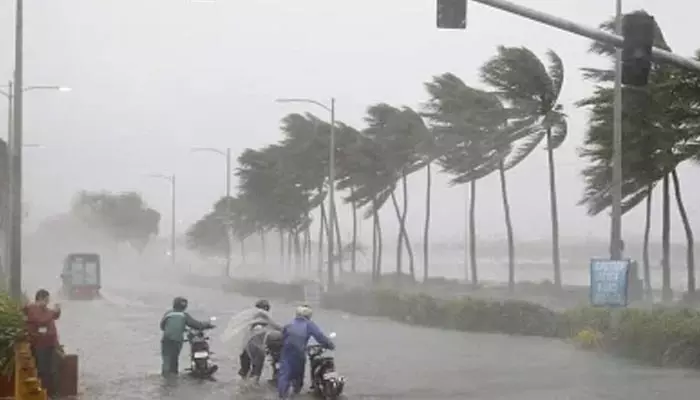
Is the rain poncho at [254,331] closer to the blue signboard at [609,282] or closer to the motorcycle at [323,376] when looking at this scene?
the motorcycle at [323,376]

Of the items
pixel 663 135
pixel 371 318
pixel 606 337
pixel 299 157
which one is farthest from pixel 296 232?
pixel 606 337

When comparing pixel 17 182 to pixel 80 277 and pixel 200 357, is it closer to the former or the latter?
pixel 200 357

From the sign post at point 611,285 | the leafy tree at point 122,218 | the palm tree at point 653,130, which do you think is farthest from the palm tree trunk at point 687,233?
the leafy tree at point 122,218

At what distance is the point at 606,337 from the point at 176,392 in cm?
1059

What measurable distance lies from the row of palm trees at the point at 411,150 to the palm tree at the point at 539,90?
4 cm

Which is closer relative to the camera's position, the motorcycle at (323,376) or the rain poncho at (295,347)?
the rain poncho at (295,347)

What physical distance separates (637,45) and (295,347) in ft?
20.7

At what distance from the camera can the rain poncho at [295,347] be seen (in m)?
17.0

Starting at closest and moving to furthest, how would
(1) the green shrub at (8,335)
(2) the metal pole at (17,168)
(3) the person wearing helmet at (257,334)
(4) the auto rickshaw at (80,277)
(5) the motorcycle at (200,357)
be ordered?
(1) the green shrub at (8,335) < (3) the person wearing helmet at (257,334) < (5) the motorcycle at (200,357) < (2) the metal pole at (17,168) < (4) the auto rickshaw at (80,277)

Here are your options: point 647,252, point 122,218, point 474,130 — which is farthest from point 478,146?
point 122,218

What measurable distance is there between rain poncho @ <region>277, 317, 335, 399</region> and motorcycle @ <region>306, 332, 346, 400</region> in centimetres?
54

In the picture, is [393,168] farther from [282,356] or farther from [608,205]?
[282,356]

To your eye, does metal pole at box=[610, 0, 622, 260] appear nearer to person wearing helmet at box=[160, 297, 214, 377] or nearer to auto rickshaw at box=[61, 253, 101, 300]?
person wearing helmet at box=[160, 297, 214, 377]

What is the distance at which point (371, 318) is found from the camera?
42062 millimetres
